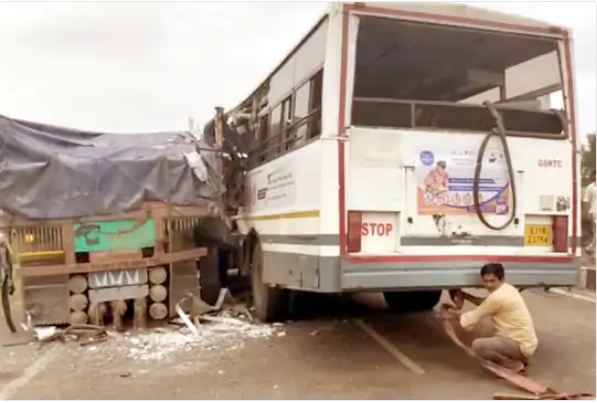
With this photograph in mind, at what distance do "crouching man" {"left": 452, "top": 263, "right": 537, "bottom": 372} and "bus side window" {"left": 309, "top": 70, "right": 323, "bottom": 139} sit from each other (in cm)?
198

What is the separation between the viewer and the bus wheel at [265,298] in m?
8.51

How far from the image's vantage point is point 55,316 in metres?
8.30

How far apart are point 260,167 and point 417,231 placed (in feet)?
10.5

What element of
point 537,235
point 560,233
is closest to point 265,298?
point 537,235

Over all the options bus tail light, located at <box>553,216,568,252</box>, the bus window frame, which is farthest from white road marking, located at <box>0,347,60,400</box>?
bus tail light, located at <box>553,216,568,252</box>

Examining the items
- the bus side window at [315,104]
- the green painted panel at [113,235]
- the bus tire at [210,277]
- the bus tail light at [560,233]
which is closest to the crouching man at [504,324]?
the bus tail light at [560,233]

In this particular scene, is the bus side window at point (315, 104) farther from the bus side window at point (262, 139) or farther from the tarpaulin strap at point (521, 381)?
the bus side window at point (262, 139)

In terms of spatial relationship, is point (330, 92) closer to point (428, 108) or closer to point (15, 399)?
point (428, 108)

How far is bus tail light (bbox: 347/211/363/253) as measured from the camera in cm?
602

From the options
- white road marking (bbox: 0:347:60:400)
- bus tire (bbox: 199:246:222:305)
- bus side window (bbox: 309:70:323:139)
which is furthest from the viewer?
bus tire (bbox: 199:246:222:305)

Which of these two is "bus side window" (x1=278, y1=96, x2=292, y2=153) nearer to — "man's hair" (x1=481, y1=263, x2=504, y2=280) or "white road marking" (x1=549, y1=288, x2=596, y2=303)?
"man's hair" (x1=481, y1=263, x2=504, y2=280)

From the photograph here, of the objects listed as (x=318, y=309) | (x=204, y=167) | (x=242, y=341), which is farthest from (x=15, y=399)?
(x=318, y=309)

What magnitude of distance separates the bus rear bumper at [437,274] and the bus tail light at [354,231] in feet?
0.40

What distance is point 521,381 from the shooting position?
18.2 ft
